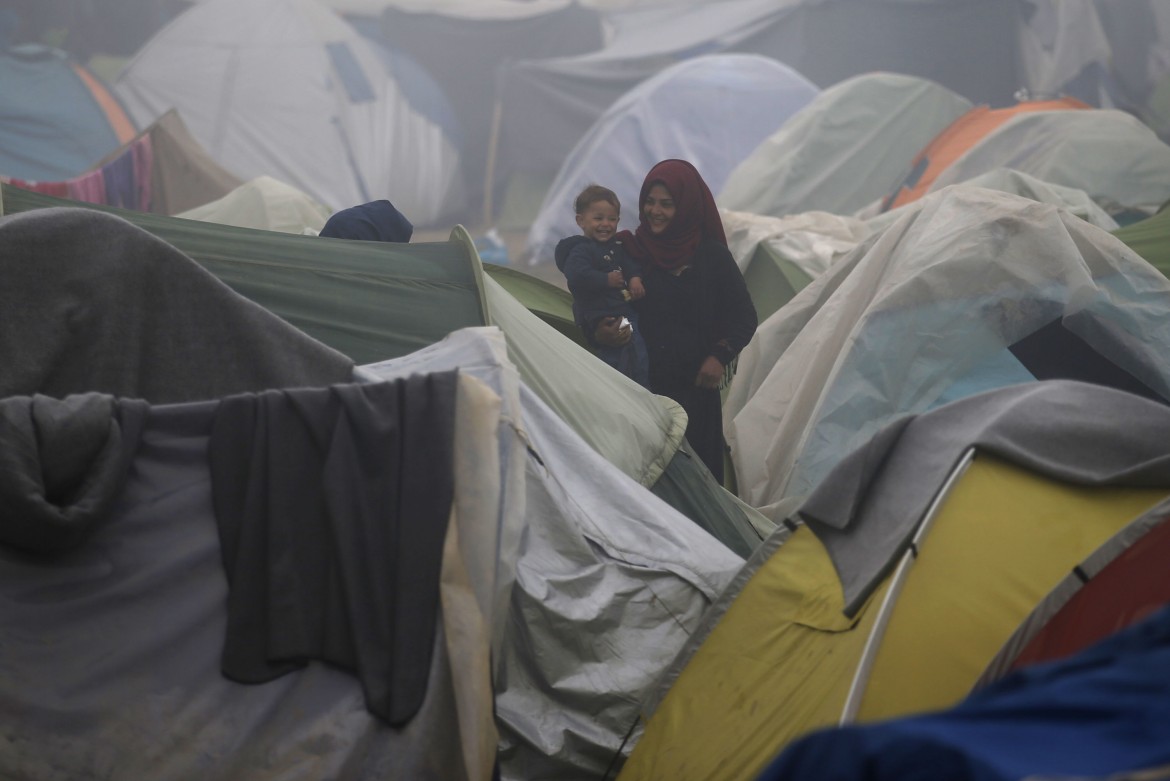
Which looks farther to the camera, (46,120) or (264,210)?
(46,120)

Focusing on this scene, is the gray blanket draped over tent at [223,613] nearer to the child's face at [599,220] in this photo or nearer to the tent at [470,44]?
the child's face at [599,220]

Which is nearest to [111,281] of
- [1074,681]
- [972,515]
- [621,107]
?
[972,515]

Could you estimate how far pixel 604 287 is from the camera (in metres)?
3.70

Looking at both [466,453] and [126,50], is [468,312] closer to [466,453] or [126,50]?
[466,453]

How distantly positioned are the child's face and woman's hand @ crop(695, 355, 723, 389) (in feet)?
1.69

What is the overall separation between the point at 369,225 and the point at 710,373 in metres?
1.30

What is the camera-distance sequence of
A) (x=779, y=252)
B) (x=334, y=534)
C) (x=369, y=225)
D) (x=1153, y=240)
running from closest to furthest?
(x=334, y=534)
(x=369, y=225)
(x=1153, y=240)
(x=779, y=252)

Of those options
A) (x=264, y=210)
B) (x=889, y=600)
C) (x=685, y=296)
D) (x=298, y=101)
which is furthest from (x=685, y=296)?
(x=298, y=101)

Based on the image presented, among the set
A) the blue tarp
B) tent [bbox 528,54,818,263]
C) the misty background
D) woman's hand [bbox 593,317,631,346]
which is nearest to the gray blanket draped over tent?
woman's hand [bbox 593,317,631,346]

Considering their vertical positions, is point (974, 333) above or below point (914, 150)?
above

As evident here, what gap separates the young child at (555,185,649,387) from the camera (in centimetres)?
370

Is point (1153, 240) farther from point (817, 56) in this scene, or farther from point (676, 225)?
point (817, 56)

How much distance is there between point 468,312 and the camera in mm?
3264

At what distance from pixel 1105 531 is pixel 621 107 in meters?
9.11
